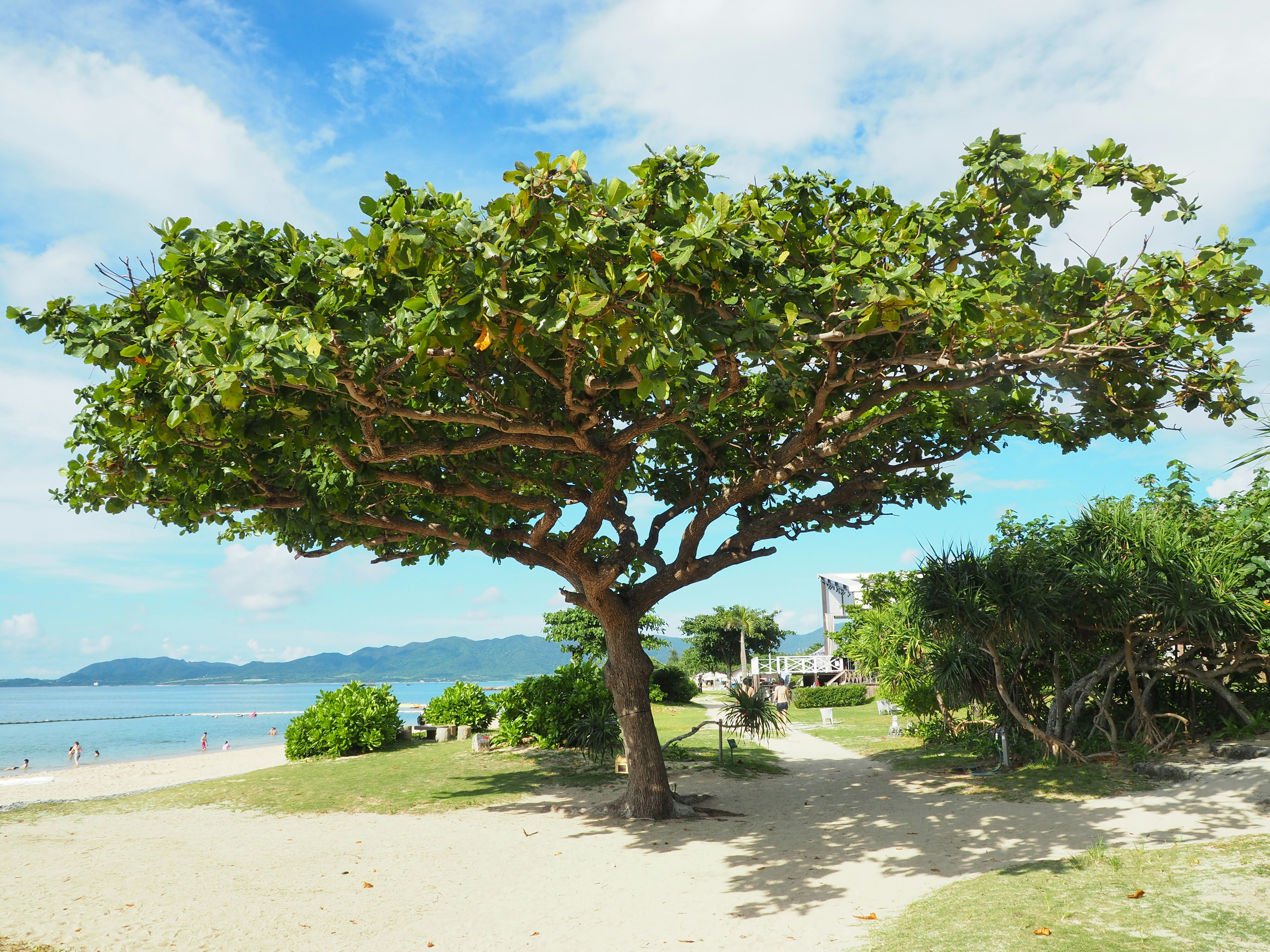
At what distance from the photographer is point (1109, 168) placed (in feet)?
21.5

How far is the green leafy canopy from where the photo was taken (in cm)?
554

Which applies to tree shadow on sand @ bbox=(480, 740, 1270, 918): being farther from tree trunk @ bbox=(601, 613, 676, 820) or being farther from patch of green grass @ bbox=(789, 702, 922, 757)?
patch of green grass @ bbox=(789, 702, 922, 757)

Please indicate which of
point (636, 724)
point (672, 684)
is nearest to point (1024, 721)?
point (636, 724)

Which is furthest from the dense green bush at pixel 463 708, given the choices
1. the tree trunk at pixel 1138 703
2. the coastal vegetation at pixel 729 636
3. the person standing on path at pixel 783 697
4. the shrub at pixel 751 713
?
the coastal vegetation at pixel 729 636

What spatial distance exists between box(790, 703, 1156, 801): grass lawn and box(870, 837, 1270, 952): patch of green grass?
3.94 m

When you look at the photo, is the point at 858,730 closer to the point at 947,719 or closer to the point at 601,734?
the point at 947,719

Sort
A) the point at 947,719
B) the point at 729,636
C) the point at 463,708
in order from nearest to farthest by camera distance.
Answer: the point at 947,719 → the point at 463,708 → the point at 729,636

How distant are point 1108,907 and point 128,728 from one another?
3461 inches

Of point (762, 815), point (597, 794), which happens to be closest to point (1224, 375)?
point (762, 815)

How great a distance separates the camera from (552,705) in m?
17.0

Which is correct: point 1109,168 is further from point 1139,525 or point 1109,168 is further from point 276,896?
point 276,896

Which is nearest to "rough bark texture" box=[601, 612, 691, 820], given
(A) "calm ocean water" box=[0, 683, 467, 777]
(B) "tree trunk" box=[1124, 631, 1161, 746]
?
(B) "tree trunk" box=[1124, 631, 1161, 746]

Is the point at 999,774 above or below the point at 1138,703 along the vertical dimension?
below

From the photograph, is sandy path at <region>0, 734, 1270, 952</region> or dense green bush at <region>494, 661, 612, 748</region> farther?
dense green bush at <region>494, 661, 612, 748</region>
